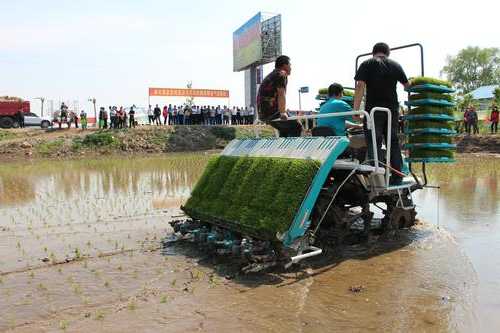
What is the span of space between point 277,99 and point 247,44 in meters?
45.2

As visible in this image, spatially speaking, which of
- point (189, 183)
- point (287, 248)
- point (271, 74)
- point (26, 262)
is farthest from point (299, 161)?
point (189, 183)

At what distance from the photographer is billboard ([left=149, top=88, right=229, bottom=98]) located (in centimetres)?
5600

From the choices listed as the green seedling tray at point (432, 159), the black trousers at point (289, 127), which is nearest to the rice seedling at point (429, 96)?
the green seedling tray at point (432, 159)

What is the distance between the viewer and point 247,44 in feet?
166

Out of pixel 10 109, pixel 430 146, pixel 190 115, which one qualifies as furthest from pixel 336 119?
pixel 10 109

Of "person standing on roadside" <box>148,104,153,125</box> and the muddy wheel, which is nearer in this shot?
the muddy wheel

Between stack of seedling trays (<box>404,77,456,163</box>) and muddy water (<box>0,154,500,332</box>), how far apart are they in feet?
3.83

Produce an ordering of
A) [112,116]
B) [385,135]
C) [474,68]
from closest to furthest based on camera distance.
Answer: [385,135] < [112,116] < [474,68]

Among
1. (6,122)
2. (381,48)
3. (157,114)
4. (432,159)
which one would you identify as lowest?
(432,159)

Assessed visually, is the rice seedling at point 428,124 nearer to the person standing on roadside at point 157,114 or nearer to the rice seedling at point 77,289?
the rice seedling at point 77,289

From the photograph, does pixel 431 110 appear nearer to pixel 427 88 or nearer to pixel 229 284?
pixel 427 88

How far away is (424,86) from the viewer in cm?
730

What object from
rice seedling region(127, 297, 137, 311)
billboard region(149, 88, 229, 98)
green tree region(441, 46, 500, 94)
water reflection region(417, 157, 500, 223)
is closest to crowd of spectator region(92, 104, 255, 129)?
billboard region(149, 88, 229, 98)

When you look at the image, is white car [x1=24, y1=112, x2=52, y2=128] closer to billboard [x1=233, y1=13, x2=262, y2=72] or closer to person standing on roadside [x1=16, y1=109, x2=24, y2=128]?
person standing on roadside [x1=16, y1=109, x2=24, y2=128]
